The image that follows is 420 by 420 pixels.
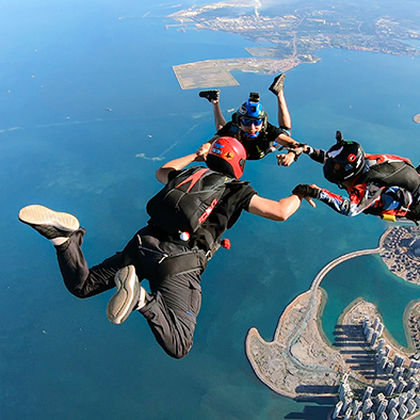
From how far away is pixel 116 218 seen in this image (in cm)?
A: 3062

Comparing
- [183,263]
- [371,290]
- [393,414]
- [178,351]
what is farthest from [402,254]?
[178,351]

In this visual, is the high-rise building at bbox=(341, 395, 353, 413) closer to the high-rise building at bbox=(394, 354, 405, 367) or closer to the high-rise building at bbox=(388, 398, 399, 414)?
the high-rise building at bbox=(388, 398, 399, 414)

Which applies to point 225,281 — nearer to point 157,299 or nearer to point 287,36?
point 157,299

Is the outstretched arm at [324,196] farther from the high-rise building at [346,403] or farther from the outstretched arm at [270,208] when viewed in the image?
the high-rise building at [346,403]

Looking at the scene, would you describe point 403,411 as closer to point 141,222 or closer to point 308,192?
point 308,192

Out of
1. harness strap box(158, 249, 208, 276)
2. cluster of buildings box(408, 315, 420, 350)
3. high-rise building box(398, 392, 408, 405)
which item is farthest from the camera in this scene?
cluster of buildings box(408, 315, 420, 350)

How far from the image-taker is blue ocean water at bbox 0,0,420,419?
2042 centimetres

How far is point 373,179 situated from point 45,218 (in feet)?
14.5

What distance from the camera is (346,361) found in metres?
19.4

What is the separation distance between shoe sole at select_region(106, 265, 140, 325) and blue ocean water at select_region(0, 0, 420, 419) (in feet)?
62.9

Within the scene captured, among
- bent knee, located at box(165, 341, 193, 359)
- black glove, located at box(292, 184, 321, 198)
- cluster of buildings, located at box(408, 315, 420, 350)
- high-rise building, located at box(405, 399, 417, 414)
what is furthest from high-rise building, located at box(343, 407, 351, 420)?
bent knee, located at box(165, 341, 193, 359)

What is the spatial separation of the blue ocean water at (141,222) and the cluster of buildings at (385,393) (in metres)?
1.58

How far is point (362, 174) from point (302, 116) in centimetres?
4280

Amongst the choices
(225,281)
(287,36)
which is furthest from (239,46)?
(225,281)
